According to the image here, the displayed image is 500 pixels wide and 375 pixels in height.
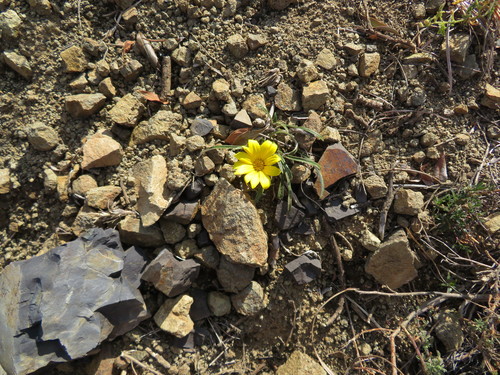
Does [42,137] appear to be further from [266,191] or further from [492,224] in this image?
[492,224]

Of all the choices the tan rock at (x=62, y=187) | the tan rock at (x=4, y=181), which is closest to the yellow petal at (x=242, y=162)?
the tan rock at (x=62, y=187)

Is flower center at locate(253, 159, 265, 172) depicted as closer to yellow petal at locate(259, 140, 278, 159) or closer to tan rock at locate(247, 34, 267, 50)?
yellow petal at locate(259, 140, 278, 159)

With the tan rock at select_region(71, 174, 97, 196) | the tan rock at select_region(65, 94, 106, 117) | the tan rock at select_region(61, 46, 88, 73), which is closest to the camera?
the tan rock at select_region(71, 174, 97, 196)

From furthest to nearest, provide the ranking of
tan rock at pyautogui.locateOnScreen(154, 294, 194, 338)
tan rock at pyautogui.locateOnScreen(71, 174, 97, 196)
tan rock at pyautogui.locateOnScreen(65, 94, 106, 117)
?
tan rock at pyautogui.locateOnScreen(65, 94, 106, 117) → tan rock at pyautogui.locateOnScreen(71, 174, 97, 196) → tan rock at pyautogui.locateOnScreen(154, 294, 194, 338)

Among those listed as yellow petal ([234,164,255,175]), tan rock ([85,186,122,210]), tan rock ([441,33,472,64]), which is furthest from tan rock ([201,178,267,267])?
tan rock ([441,33,472,64])

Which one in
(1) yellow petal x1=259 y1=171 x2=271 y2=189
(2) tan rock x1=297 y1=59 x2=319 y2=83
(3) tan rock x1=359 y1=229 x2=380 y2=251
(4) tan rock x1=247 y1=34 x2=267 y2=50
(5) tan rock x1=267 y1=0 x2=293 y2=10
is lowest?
(3) tan rock x1=359 y1=229 x2=380 y2=251

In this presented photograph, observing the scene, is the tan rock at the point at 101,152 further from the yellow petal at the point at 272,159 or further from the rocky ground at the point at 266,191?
the yellow petal at the point at 272,159

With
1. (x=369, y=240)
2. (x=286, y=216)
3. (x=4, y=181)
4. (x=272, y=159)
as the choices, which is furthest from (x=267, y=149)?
(x=4, y=181)
